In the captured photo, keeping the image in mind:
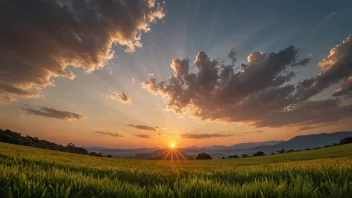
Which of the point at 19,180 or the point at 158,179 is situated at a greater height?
the point at 19,180

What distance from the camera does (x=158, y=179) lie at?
18.6ft

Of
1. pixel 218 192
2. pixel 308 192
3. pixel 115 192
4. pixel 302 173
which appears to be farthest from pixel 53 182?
pixel 302 173

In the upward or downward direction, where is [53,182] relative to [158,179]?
upward

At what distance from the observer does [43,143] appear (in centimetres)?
7862

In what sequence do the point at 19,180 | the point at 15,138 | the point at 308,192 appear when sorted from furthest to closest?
1. the point at 15,138
2. the point at 19,180
3. the point at 308,192

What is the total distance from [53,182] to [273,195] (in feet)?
9.81

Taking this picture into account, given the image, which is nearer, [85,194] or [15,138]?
[85,194]

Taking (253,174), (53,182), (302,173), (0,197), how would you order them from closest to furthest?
(0,197), (53,182), (302,173), (253,174)

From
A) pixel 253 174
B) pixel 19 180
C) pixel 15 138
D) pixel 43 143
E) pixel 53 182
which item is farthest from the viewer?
pixel 43 143

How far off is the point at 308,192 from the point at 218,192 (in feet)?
3.55

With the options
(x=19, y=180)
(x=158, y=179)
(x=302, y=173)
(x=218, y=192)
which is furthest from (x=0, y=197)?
(x=302, y=173)

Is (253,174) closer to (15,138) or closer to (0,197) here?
(0,197)

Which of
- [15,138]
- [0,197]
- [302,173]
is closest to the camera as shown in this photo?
[0,197]

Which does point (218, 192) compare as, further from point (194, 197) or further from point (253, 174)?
point (253, 174)
